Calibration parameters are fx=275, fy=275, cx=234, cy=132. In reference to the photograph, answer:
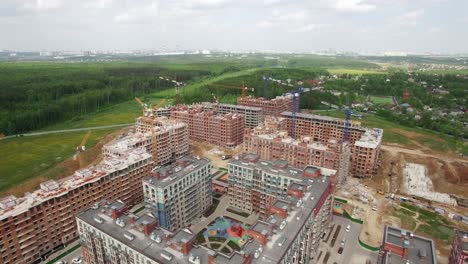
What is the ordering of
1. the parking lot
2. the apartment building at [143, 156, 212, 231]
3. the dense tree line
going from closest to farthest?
1. the parking lot
2. the apartment building at [143, 156, 212, 231]
3. the dense tree line

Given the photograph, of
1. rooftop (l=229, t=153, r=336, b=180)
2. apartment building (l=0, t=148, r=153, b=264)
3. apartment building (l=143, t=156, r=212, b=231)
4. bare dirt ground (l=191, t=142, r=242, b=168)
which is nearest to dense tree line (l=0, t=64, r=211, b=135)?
bare dirt ground (l=191, t=142, r=242, b=168)

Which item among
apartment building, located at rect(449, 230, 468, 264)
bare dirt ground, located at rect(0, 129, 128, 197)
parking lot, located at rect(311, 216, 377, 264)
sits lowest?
parking lot, located at rect(311, 216, 377, 264)

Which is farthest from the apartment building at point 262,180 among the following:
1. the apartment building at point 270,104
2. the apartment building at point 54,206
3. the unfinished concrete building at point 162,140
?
the apartment building at point 270,104

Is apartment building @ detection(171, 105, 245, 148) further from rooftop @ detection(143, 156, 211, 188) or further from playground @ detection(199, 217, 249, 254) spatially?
playground @ detection(199, 217, 249, 254)

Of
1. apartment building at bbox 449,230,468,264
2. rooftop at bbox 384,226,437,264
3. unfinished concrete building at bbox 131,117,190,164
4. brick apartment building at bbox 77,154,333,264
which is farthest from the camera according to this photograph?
unfinished concrete building at bbox 131,117,190,164

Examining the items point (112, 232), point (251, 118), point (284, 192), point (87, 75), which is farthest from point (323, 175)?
point (87, 75)

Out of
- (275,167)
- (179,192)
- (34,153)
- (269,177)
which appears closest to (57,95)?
(34,153)

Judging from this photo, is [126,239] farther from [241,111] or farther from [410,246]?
[241,111]
